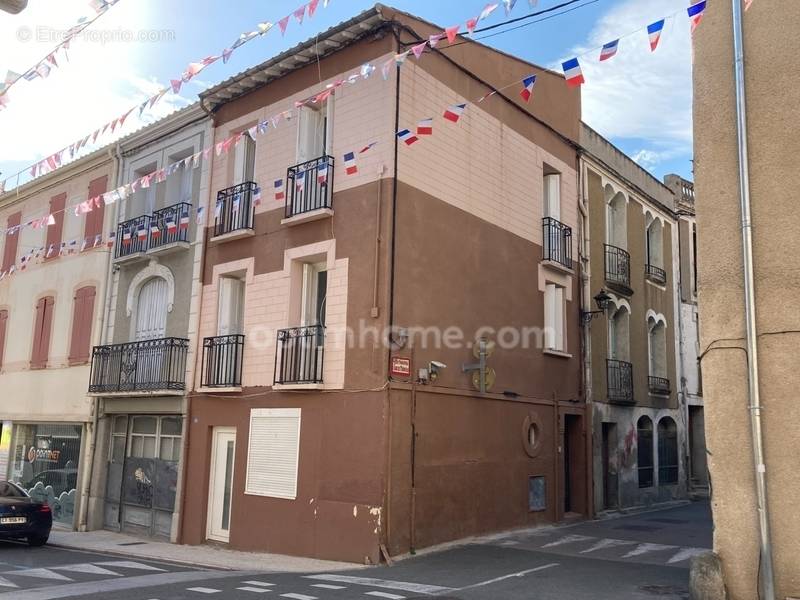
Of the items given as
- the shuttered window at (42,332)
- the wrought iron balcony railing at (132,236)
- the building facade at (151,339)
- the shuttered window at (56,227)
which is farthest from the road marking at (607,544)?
the shuttered window at (56,227)

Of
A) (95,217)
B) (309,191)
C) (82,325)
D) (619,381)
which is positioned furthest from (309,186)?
(619,381)

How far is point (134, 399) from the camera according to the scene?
1579 centimetres

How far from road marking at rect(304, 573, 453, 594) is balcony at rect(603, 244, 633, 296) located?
413 inches

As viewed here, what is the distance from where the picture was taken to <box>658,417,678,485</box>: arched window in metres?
19.3

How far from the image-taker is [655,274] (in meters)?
20.1

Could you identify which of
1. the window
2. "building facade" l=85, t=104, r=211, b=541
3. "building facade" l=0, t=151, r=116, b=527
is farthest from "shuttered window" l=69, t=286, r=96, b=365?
the window

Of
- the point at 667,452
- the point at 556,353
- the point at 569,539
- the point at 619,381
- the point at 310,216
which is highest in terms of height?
the point at 310,216

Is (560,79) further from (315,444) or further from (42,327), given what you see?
(42,327)

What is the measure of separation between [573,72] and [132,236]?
445 inches

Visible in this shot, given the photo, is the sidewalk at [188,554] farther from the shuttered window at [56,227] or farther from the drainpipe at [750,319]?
the shuttered window at [56,227]

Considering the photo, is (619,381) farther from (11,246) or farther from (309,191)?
(11,246)

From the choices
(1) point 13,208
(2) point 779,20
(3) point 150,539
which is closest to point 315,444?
(3) point 150,539

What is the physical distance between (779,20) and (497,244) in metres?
7.26

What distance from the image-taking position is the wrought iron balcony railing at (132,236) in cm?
1611
